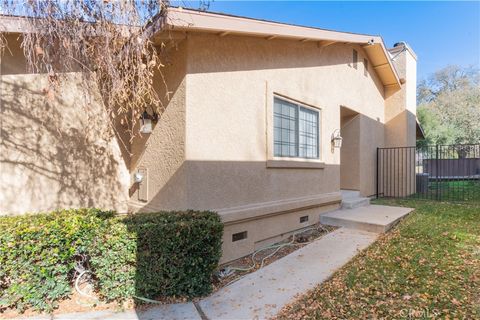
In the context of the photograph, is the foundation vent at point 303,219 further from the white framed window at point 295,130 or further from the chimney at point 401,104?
the chimney at point 401,104

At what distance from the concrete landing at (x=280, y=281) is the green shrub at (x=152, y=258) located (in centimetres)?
A: 45

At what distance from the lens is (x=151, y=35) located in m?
4.41

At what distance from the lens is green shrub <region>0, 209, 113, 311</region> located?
11.0 ft

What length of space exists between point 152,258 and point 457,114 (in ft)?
104

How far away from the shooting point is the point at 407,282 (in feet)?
13.3

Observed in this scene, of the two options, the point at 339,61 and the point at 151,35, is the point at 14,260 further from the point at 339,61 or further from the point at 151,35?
the point at 339,61

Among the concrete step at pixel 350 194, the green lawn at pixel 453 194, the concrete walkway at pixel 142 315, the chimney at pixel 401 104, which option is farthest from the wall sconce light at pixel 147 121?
the green lawn at pixel 453 194

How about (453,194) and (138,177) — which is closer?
(138,177)

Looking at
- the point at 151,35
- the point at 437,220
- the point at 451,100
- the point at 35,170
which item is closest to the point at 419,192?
the point at 437,220

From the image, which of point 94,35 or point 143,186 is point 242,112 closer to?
point 143,186

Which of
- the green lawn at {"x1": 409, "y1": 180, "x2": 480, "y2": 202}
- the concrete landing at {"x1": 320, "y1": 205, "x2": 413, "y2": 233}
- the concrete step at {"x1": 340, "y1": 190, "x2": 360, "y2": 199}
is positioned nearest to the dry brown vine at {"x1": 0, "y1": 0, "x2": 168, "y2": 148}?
the concrete landing at {"x1": 320, "y1": 205, "x2": 413, "y2": 233}

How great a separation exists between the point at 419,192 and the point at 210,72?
12167 millimetres

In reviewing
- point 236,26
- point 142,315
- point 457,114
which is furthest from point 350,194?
point 457,114

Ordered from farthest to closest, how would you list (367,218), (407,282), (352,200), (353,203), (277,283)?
1. (352,200)
2. (353,203)
3. (367,218)
4. (277,283)
5. (407,282)
